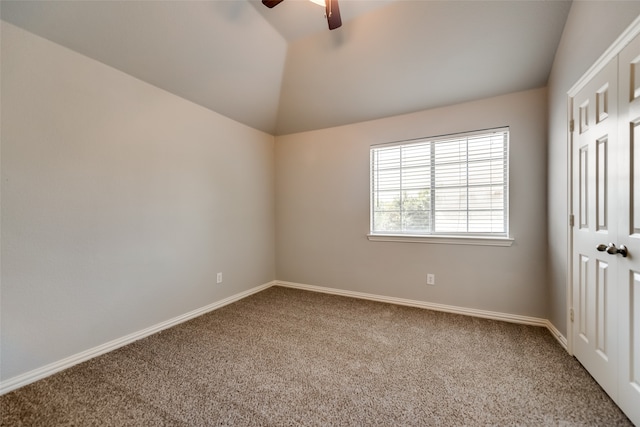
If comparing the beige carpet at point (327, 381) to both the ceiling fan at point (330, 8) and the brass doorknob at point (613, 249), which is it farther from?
the ceiling fan at point (330, 8)

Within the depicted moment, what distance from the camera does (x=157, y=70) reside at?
241 cm

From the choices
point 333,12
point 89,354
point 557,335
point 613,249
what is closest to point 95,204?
point 89,354

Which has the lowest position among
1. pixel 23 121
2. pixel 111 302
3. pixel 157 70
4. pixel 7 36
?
pixel 111 302

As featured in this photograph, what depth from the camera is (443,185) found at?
121 inches

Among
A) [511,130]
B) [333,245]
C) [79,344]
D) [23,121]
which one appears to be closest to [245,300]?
[333,245]

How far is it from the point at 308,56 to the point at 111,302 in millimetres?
3093

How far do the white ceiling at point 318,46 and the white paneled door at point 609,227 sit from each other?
79 centimetres

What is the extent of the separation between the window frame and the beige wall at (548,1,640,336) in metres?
0.35

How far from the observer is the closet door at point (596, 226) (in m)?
1.55

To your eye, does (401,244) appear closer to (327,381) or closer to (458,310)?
(458,310)

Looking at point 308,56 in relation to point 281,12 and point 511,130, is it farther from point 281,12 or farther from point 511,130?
point 511,130

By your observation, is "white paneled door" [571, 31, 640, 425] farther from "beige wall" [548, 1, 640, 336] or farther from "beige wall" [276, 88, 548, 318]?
"beige wall" [276, 88, 548, 318]

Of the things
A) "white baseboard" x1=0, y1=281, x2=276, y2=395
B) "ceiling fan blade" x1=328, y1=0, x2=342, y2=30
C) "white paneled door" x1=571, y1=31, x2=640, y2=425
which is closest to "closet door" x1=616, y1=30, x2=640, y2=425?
"white paneled door" x1=571, y1=31, x2=640, y2=425

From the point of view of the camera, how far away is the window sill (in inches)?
108
